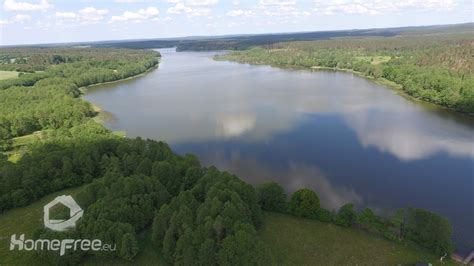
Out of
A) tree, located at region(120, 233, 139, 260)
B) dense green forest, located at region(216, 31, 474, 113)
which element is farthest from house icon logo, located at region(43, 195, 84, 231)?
dense green forest, located at region(216, 31, 474, 113)

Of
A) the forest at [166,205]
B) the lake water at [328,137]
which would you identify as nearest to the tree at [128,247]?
the forest at [166,205]

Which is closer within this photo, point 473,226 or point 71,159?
point 473,226

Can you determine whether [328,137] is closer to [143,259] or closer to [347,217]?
[347,217]

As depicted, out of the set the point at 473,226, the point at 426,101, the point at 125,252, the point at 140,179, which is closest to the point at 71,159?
the point at 140,179

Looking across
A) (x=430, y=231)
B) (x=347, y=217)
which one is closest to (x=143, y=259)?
(x=347, y=217)

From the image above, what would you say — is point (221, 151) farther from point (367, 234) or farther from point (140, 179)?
point (367, 234)
